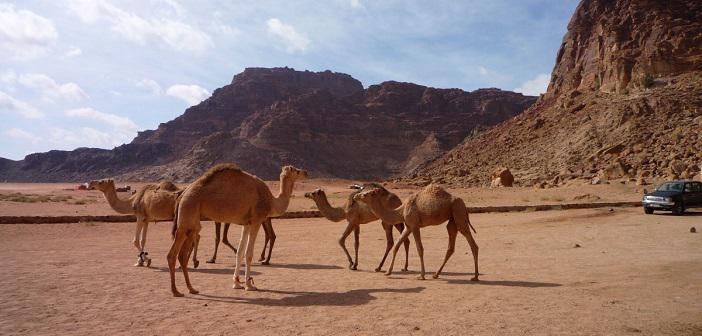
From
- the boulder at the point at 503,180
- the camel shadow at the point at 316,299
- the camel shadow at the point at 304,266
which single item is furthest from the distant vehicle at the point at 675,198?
the boulder at the point at 503,180

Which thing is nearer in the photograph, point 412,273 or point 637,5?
point 412,273

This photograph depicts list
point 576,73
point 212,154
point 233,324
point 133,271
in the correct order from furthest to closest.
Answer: point 212,154 → point 576,73 → point 133,271 → point 233,324

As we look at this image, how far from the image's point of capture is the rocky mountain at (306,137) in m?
120

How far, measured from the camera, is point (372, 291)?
10.2m

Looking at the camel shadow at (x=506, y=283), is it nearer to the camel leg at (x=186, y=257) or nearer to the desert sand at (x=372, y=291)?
the desert sand at (x=372, y=291)

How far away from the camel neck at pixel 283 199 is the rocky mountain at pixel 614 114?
38550mm

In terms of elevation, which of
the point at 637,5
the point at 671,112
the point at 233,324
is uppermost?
the point at 637,5

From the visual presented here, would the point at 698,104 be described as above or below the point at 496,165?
above

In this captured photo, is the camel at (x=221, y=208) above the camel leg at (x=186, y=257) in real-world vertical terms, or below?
above

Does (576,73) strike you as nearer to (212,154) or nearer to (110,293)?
(212,154)

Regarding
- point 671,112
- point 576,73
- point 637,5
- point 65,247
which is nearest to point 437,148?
point 576,73

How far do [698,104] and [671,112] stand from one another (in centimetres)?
242

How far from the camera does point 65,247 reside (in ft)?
55.6

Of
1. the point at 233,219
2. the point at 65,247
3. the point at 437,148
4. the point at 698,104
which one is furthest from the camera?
the point at 437,148
